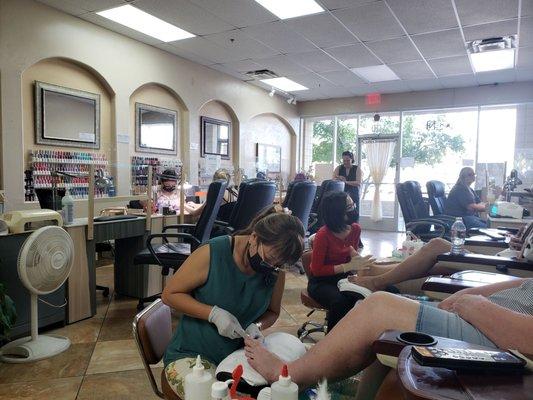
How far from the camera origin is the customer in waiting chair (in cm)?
448

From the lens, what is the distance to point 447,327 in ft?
3.60

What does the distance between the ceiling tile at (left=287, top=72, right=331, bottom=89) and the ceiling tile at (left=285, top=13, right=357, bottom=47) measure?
145cm

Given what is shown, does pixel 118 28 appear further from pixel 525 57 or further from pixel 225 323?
pixel 525 57

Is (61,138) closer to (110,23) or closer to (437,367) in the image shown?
(110,23)

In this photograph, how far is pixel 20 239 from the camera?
242 centimetres

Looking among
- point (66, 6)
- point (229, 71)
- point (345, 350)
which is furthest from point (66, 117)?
point (345, 350)

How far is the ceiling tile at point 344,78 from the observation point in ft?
21.2

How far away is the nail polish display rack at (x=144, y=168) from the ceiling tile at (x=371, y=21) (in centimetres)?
255

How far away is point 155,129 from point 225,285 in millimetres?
4608

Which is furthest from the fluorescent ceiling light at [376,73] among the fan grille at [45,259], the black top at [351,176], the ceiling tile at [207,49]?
the fan grille at [45,259]

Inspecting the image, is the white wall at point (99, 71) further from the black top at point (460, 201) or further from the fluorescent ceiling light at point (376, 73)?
the black top at point (460, 201)

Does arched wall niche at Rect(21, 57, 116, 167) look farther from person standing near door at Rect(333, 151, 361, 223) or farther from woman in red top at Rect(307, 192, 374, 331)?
person standing near door at Rect(333, 151, 361, 223)

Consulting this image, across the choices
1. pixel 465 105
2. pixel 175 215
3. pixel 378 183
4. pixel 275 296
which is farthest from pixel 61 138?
pixel 465 105

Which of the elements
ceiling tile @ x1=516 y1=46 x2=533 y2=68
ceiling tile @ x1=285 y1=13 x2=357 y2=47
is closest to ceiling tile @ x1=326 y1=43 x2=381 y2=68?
ceiling tile @ x1=285 y1=13 x2=357 y2=47
